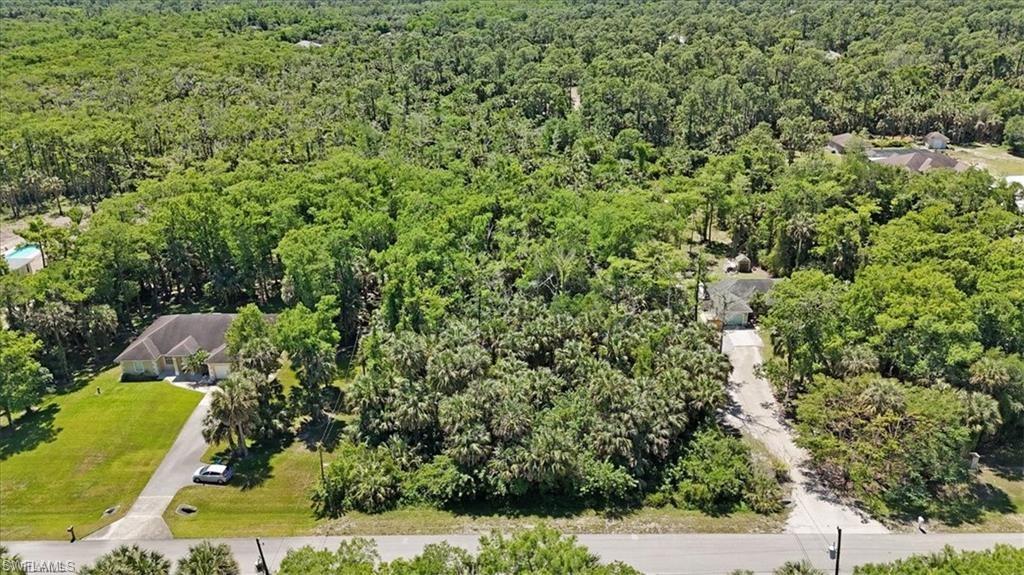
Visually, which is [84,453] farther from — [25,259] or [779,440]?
[779,440]

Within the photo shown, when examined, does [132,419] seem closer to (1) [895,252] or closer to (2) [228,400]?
(2) [228,400]

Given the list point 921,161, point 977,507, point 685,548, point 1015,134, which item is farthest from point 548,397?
point 1015,134

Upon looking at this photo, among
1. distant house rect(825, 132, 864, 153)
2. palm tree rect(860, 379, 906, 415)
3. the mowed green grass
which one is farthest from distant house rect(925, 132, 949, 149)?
the mowed green grass

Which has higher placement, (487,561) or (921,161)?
(487,561)

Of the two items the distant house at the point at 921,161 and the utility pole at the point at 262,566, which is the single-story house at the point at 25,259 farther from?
the distant house at the point at 921,161

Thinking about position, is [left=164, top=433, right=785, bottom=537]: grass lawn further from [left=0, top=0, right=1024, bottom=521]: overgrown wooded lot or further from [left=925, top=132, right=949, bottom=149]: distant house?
[left=925, top=132, right=949, bottom=149]: distant house

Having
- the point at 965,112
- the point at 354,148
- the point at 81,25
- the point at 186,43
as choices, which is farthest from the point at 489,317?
the point at 81,25
